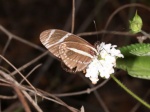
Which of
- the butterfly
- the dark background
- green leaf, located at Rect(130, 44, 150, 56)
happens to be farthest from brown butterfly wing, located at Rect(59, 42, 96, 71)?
the dark background

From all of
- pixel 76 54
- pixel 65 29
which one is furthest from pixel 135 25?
pixel 65 29

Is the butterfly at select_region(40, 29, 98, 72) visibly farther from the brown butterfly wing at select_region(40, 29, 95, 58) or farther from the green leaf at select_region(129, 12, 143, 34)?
the green leaf at select_region(129, 12, 143, 34)

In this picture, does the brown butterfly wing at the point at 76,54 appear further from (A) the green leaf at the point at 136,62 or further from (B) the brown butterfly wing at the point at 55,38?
(A) the green leaf at the point at 136,62

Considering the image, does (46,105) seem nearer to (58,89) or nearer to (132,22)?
(58,89)

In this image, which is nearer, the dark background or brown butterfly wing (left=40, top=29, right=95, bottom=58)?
brown butterfly wing (left=40, top=29, right=95, bottom=58)

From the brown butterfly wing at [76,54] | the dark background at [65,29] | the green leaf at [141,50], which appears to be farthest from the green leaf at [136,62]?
the dark background at [65,29]
